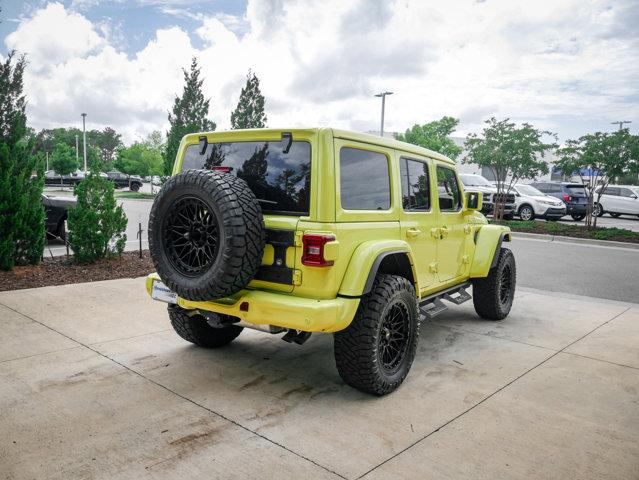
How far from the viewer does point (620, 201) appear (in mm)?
23109

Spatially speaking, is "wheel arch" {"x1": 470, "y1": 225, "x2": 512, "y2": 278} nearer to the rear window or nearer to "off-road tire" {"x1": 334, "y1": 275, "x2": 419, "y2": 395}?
"off-road tire" {"x1": 334, "y1": 275, "x2": 419, "y2": 395}

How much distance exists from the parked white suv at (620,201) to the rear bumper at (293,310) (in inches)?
Result: 928

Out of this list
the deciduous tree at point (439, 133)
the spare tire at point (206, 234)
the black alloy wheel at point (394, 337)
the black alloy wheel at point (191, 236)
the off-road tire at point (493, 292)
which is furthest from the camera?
the deciduous tree at point (439, 133)

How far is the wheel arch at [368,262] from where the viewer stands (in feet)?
10.7

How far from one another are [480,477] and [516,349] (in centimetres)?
238

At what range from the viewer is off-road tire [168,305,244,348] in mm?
4289

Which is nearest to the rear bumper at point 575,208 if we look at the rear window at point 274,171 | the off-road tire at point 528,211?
the off-road tire at point 528,211

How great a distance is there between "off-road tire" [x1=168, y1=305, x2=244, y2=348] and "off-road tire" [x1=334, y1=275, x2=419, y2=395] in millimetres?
1237

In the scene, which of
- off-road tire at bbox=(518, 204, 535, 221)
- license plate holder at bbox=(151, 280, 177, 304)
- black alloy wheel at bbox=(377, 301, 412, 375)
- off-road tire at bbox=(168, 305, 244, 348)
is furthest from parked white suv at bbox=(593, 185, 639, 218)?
license plate holder at bbox=(151, 280, 177, 304)

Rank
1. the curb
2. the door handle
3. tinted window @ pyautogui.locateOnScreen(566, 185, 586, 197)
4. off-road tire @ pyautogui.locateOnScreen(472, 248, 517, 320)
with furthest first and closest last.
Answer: tinted window @ pyautogui.locateOnScreen(566, 185, 586, 197), the curb, off-road tire @ pyautogui.locateOnScreen(472, 248, 517, 320), the door handle

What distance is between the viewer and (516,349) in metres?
4.73

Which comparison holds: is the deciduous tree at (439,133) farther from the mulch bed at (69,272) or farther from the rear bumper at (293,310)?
the rear bumper at (293,310)

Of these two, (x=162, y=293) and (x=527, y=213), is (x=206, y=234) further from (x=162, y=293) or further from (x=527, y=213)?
(x=527, y=213)

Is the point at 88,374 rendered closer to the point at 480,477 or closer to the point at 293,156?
the point at 293,156
